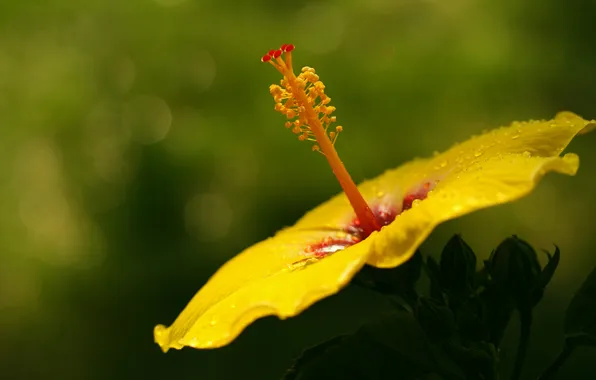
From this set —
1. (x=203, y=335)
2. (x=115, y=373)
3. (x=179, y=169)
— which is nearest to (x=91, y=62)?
(x=179, y=169)

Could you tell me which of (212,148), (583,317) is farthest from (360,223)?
(212,148)

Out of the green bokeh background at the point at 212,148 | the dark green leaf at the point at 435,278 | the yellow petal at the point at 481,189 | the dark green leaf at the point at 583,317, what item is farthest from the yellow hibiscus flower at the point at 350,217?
the green bokeh background at the point at 212,148

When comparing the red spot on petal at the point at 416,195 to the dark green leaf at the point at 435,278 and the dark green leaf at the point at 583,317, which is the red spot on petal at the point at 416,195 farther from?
the dark green leaf at the point at 583,317

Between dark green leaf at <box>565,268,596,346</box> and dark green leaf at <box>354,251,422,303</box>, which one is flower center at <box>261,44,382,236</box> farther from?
dark green leaf at <box>565,268,596,346</box>

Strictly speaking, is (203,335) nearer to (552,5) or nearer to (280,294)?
(280,294)

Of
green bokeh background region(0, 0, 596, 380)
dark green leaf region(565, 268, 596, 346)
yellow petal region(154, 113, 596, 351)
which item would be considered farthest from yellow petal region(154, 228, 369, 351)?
green bokeh background region(0, 0, 596, 380)
